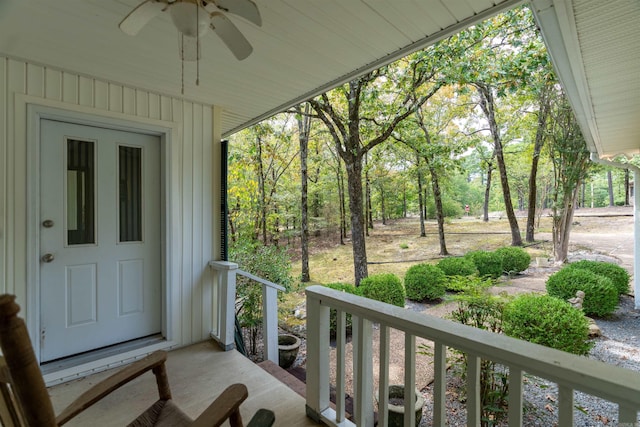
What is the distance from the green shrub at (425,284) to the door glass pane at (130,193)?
484 cm

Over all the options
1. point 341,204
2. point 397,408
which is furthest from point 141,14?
point 341,204

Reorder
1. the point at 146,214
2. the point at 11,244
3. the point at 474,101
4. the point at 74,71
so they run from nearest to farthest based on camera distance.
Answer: the point at 11,244 → the point at 74,71 → the point at 146,214 → the point at 474,101

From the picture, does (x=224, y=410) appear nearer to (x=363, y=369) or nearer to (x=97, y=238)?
(x=363, y=369)

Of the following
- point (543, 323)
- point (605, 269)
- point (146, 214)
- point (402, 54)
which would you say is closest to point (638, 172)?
point (605, 269)

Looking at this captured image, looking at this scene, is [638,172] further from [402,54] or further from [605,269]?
[402,54]

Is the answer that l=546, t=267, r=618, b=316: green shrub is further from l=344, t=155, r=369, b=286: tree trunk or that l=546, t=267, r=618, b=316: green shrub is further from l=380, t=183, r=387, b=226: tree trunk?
l=380, t=183, r=387, b=226: tree trunk

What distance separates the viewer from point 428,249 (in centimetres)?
1152

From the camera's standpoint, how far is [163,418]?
131 cm

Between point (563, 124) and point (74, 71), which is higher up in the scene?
point (563, 124)

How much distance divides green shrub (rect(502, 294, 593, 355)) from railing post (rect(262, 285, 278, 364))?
2220mm

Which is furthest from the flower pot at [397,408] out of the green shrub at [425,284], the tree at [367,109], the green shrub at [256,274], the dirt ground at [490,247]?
the tree at [367,109]

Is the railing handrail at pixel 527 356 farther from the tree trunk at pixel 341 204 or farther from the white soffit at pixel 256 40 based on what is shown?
the tree trunk at pixel 341 204

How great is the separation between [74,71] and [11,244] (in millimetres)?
1312

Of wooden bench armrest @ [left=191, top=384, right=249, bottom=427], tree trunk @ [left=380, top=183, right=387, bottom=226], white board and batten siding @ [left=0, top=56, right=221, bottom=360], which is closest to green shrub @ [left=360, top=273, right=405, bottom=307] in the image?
white board and batten siding @ [left=0, top=56, right=221, bottom=360]
